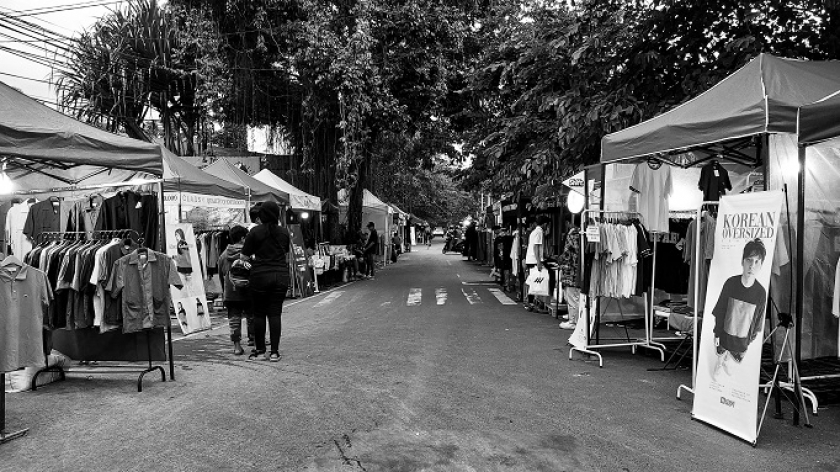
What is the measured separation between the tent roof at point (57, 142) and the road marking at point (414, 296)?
317 inches

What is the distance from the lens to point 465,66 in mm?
19609

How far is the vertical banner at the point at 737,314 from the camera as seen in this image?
4500mm

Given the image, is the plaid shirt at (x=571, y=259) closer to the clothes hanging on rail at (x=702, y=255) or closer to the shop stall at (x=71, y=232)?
the clothes hanging on rail at (x=702, y=255)

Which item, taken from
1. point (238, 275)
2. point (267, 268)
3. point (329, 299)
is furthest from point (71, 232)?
point (329, 299)

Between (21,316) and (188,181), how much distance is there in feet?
21.8

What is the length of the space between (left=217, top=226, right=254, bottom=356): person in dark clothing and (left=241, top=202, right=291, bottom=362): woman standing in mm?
351

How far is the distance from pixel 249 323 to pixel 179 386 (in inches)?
73.4

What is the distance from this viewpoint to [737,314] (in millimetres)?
4750

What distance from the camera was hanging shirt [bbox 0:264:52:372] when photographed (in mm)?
4547

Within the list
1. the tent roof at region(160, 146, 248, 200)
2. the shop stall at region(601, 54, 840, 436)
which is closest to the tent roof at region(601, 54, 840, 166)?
the shop stall at region(601, 54, 840, 436)

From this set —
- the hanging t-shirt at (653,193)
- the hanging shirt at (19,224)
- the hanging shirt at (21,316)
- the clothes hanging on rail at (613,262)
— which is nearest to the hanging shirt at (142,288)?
the hanging shirt at (21,316)

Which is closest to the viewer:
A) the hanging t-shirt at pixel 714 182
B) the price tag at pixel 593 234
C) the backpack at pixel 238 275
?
the hanging t-shirt at pixel 714 182

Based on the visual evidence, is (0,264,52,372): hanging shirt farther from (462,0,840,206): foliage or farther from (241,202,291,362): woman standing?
(462,0,840,206): foliage

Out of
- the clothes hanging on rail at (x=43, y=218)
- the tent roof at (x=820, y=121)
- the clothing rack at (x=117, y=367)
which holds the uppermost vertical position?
the tent roof at (x=820, y=121)
